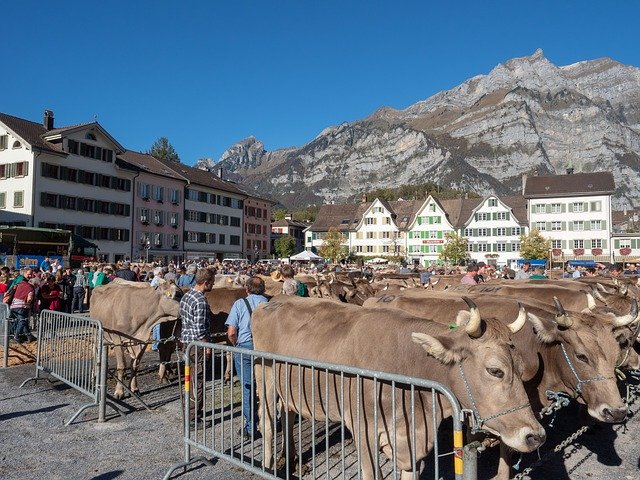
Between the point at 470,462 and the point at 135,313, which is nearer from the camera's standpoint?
the point at 470,462

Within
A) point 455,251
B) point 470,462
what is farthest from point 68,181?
point 470,462

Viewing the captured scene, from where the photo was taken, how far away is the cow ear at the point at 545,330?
566 centimetres

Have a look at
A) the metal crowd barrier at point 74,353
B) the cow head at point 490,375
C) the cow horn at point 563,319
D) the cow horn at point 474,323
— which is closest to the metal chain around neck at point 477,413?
the cow head at point 490,375

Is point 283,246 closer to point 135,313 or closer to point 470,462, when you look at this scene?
point 135,313

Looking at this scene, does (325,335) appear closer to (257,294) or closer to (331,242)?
(257,294)

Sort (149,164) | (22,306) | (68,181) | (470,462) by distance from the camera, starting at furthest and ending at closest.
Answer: (149,164)
(68,181)
(22,306)
(470,462)

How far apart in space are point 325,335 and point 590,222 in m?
76.1

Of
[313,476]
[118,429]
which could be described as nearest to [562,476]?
[313,476]

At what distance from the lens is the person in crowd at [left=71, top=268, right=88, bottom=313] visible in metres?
20.6

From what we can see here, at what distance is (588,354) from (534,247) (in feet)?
216

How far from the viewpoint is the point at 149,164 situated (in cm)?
6003

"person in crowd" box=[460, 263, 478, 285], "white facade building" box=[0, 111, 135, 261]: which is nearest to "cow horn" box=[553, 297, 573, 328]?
"person in crowd" box=[460, 263, 478, 285]

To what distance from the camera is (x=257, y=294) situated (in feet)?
24.6

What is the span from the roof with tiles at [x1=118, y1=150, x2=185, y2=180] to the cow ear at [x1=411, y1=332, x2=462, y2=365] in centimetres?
→ 5509
